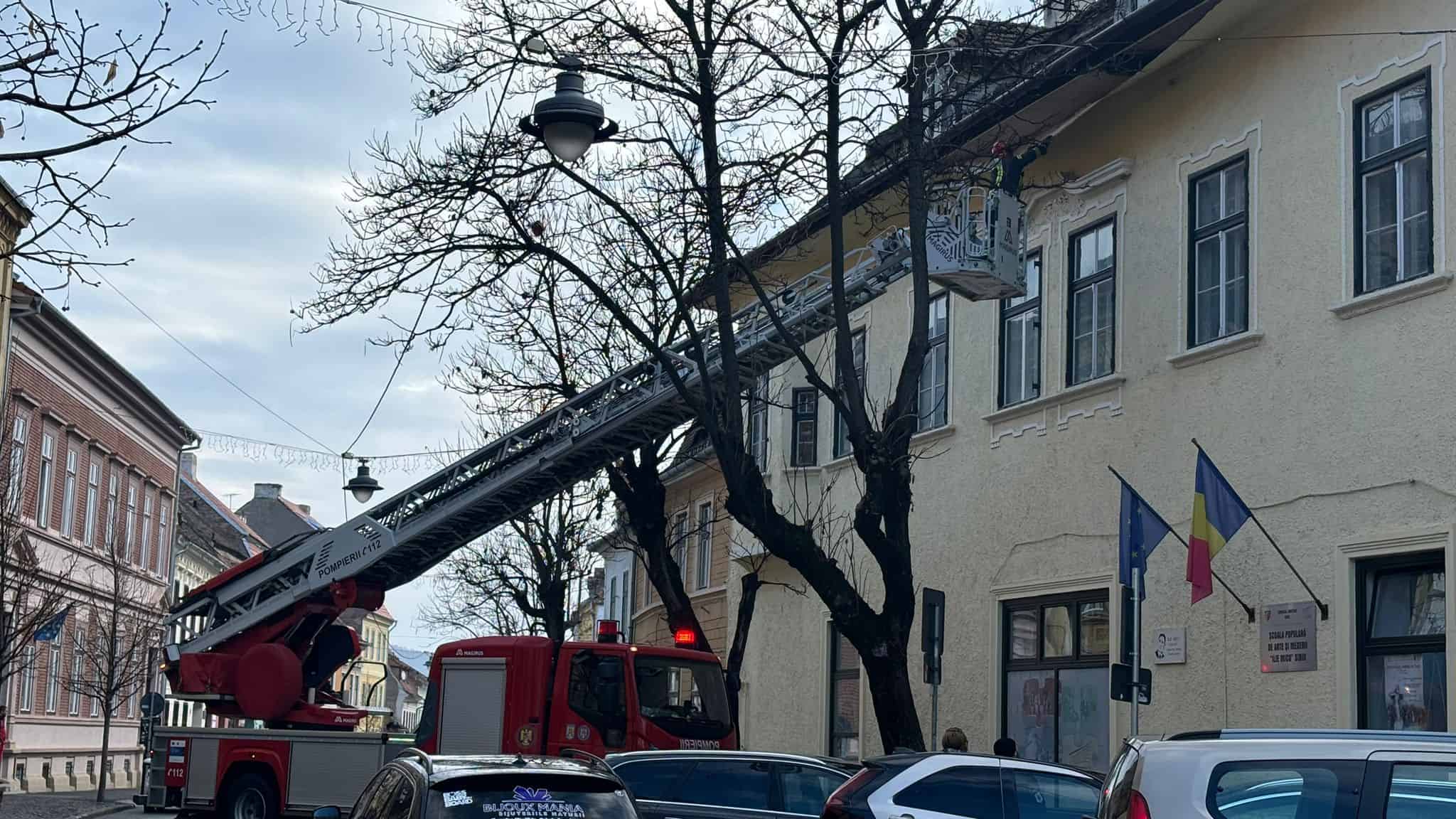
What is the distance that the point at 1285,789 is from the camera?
6.66 m

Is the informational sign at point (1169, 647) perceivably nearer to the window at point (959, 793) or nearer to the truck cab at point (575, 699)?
the truck cab at point (575, 699)

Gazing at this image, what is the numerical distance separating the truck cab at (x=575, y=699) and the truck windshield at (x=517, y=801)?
995cm

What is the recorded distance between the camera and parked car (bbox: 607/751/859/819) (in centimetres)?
1359

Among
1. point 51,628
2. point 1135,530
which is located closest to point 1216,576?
point 1135,530

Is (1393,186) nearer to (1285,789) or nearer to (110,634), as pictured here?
(1285,789)

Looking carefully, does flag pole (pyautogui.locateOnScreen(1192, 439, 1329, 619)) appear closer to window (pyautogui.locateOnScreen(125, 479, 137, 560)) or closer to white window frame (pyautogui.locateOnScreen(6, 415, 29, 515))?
white window frame (pyautogui.locateOnScreen(6, 415, 29, 515))

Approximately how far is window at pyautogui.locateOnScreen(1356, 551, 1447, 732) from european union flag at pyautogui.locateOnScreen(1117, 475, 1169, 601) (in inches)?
82.3

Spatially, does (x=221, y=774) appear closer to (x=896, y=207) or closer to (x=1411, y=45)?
(x=896, y=207)

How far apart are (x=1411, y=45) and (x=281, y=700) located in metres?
15.8

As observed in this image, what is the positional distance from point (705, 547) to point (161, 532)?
23.9 metres

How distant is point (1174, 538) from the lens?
681 inches

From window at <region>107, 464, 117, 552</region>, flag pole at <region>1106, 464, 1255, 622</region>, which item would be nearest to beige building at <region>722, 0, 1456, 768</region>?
flag pole at <region>1106, 464, 1255, 622</region>

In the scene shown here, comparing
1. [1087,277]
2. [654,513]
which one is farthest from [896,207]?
[654,513]

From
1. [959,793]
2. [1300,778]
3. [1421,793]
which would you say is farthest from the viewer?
[959,793]
